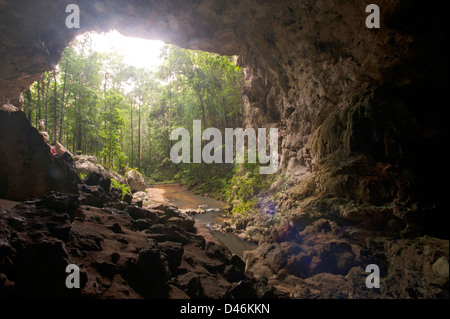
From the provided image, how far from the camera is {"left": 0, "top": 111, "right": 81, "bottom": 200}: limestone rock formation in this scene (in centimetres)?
502

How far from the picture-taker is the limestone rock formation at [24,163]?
5020mm

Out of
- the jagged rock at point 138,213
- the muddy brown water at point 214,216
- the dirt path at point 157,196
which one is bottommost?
the muddy brown water at point 214,216

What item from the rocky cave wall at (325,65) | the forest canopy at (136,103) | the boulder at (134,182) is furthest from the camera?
the boulder at (134,182)

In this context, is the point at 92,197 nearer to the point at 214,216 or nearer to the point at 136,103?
the point at 214,216

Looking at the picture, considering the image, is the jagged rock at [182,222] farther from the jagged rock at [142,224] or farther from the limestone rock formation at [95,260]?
the limestone rock formation at [95,260]

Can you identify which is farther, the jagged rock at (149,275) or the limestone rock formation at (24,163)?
the limestone rock formation at (24,163)

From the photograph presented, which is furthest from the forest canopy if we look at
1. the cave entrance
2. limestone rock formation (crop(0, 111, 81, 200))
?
limestone rock formation (crop(0, 111, 81, 200))

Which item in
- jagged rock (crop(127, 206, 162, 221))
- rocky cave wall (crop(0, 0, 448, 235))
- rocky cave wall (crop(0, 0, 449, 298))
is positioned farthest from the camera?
jagged rock (crop(127, 206, 162, 221))

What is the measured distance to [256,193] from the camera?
41.2 feet

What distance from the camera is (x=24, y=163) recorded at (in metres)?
5.22

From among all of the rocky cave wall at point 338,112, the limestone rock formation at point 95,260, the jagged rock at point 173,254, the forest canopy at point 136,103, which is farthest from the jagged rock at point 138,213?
the forest canopy at point 136,103

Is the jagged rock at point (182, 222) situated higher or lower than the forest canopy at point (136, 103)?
lower

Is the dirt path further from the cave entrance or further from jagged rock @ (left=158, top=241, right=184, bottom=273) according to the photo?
jagged rock @ (left=158, top=241, right=184, bottom=273)

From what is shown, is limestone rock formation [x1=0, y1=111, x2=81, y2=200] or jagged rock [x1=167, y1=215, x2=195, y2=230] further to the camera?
jagged rock [x1=167, y1=215, x2=195, y2=230]
